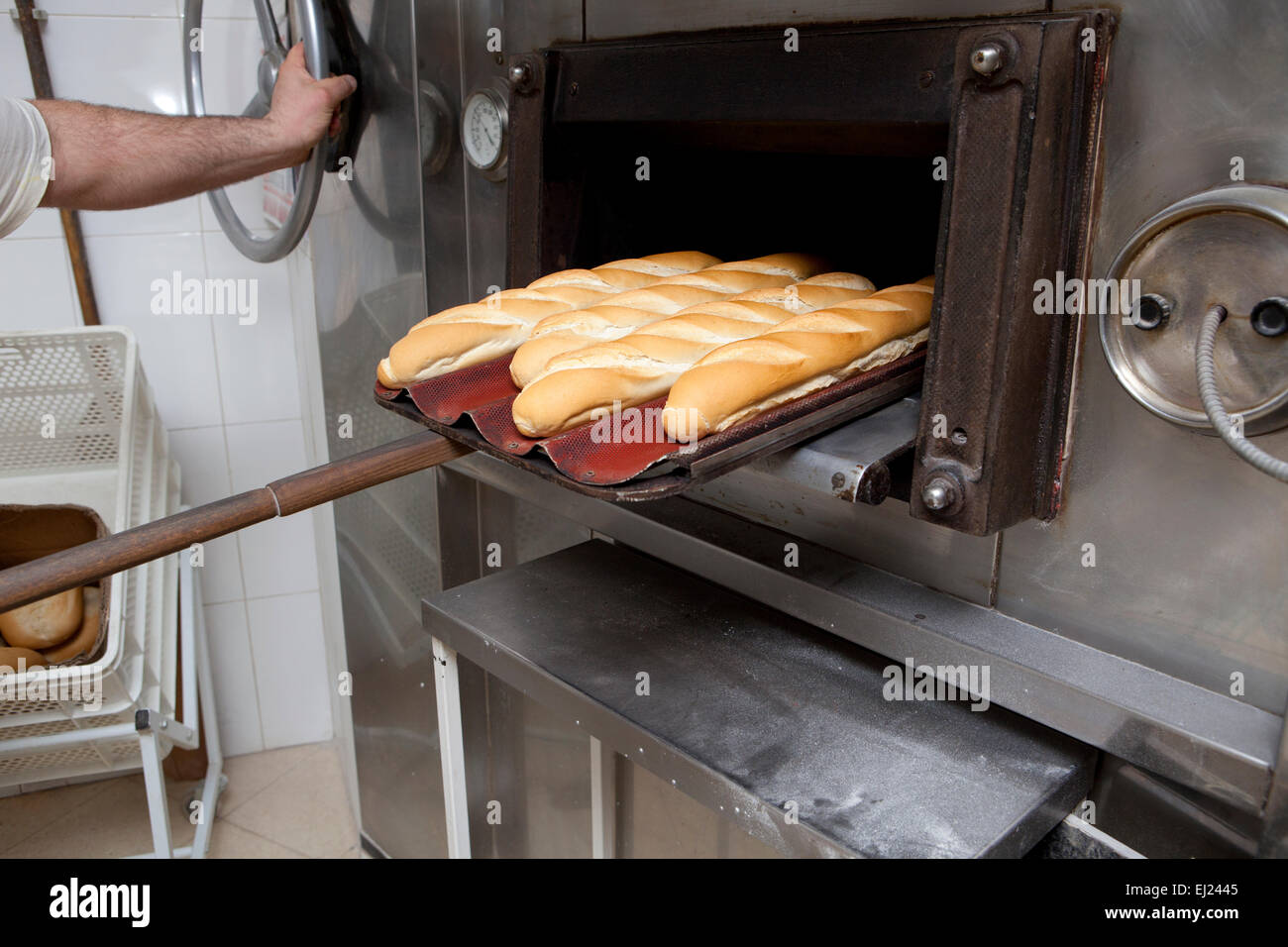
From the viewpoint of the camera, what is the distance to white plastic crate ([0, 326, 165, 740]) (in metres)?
1.82

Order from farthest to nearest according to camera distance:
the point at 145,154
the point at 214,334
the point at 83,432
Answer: the point at 214,334 → the point at 83,432 → the point at 145,154

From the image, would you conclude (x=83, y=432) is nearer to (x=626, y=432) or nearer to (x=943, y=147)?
(x=626, y=432)

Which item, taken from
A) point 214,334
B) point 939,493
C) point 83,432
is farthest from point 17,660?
point 939,493

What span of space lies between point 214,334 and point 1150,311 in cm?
222

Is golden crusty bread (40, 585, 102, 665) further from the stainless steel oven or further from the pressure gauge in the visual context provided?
the pressure gauge

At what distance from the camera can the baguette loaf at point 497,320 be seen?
966 mm

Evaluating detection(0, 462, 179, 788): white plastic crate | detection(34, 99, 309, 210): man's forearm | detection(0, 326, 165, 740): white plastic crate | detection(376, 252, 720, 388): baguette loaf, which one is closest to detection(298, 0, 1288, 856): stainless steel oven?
detection(376, 252, 720, 388): baguette loaf

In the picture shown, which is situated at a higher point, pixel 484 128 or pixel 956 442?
pixel 484 128

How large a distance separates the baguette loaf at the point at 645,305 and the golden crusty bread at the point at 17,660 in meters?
1.11

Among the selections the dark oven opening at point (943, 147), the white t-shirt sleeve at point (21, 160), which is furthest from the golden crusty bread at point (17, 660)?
the dark oven opening at point (943, 147)

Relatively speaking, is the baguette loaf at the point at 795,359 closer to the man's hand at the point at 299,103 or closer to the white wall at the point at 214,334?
the man's hand at the point at 299,103

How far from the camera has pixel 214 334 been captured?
95.6 inches
